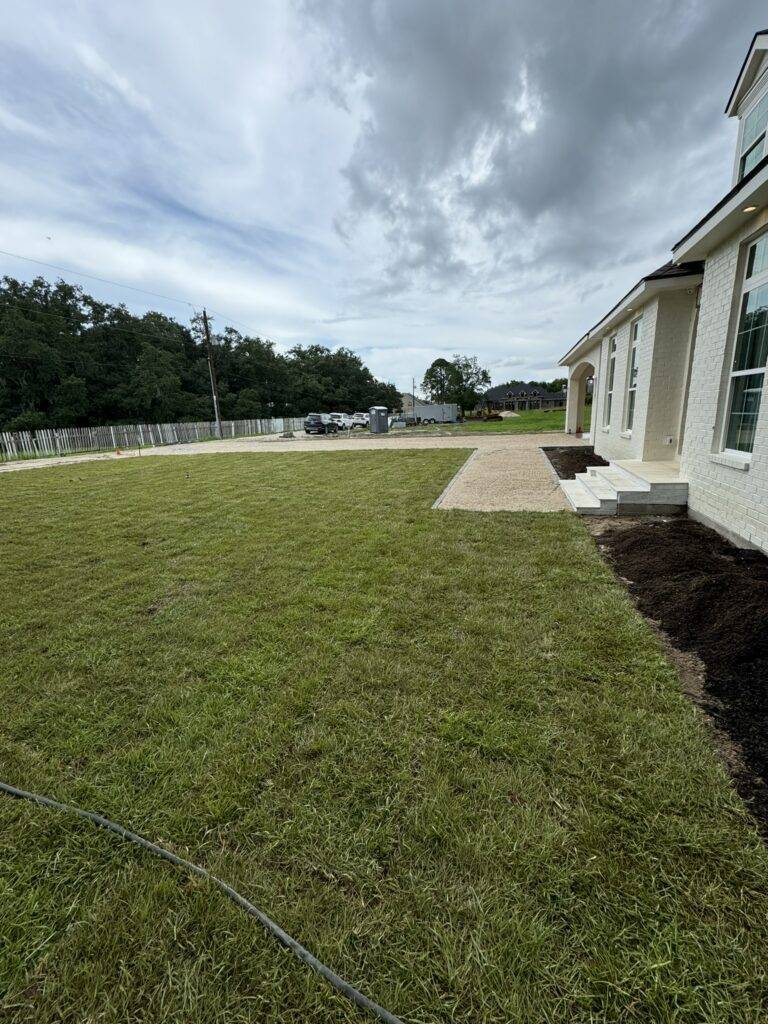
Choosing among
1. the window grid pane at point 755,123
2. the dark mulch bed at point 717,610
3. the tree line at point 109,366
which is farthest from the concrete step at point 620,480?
the tree line at point 109,366

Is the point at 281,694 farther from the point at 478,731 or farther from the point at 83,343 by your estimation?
the point at 83,343

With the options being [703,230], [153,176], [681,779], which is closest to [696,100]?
[703,230]

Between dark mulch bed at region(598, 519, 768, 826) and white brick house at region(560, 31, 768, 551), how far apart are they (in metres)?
0.56

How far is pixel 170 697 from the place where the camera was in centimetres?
237

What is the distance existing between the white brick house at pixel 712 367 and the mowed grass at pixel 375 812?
2.22 m

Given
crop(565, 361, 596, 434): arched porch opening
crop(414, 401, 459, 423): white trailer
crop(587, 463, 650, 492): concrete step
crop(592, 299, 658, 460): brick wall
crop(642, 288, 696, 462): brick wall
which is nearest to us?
crop(587, 463, 650, 492): concrete step

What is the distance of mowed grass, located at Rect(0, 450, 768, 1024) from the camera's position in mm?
1152

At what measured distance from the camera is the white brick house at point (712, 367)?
13.4ft

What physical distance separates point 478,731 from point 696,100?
13048mm

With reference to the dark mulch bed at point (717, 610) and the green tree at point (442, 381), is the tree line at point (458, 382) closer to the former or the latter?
the green tree at point (442, 381)

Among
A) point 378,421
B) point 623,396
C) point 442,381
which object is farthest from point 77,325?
point 442,381

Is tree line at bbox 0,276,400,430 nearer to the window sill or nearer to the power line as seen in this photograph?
the power line

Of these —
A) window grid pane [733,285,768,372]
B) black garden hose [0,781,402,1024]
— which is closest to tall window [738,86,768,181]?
window grid pane [733,285,768,372]

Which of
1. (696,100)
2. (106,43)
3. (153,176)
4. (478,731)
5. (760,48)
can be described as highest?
(153,176)
